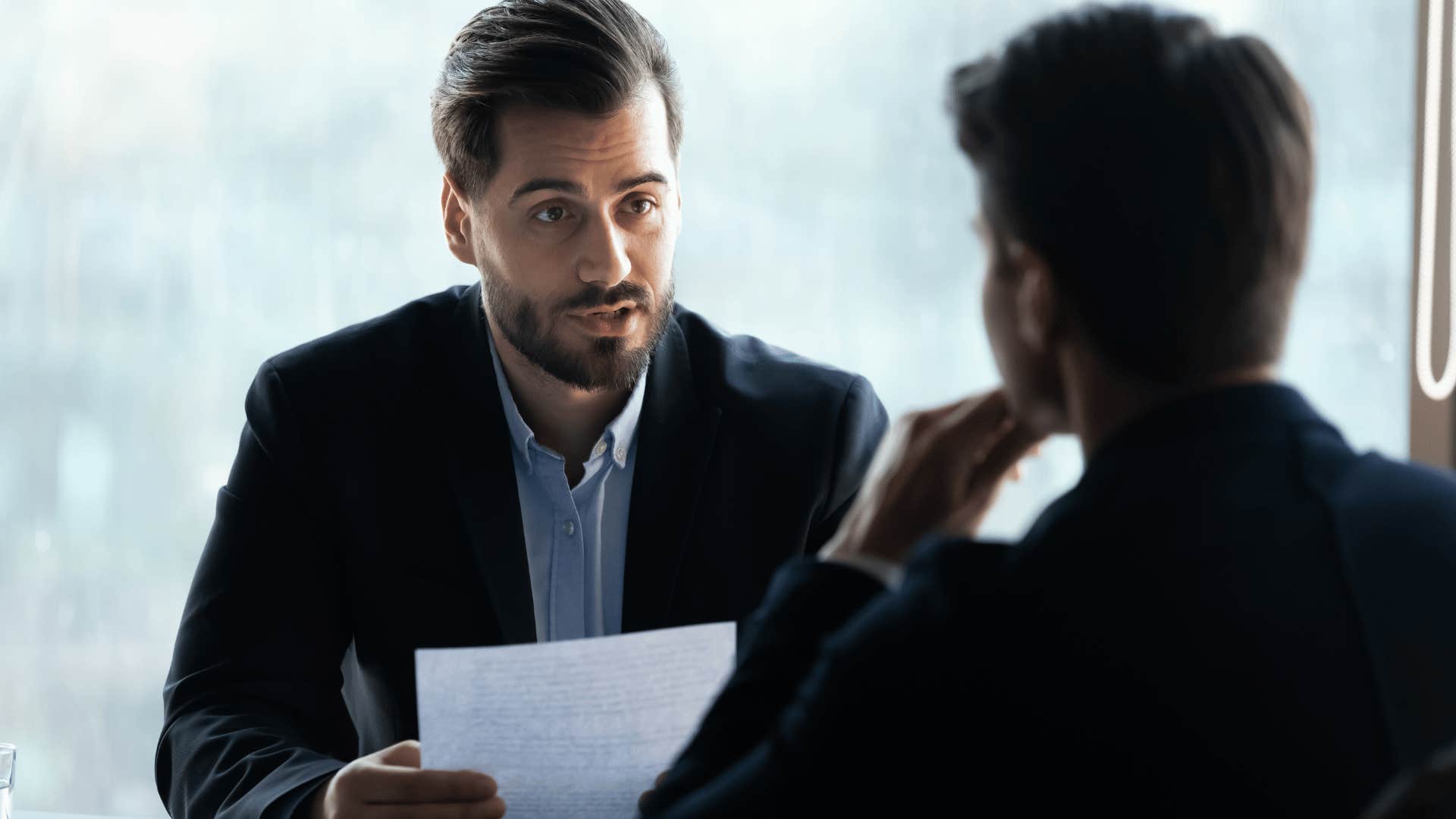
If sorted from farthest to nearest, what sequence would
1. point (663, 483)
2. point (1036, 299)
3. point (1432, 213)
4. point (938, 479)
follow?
1. point (1432, 213)
2. point (663, 483)
3. point (938, 479)
4. point (1036, 299)

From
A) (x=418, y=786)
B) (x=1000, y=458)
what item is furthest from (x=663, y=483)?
(x=1000, y=458)

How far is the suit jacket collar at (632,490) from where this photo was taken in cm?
143

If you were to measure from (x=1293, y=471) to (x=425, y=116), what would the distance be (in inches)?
67.5

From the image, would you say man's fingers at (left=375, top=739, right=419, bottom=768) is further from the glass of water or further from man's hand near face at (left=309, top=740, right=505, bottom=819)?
the glass of water

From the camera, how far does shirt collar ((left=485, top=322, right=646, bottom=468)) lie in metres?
1.53

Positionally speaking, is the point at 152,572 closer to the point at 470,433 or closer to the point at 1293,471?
the point at 470,433

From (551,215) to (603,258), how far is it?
→ 0.31 feet

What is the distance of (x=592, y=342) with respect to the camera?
4.89 ft

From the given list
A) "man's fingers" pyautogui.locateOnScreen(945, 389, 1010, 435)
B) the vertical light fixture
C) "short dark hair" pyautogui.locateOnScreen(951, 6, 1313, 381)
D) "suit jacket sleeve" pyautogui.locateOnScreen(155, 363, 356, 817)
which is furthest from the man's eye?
the vertical light fixture

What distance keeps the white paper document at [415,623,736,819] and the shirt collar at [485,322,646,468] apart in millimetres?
507

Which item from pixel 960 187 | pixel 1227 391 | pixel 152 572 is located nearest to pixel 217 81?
pixel 152 572

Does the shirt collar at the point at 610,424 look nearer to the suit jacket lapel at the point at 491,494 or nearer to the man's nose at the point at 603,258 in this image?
the suit jacket lapel at the point at 491,494

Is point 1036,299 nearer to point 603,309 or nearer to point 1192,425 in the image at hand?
point 1192,425

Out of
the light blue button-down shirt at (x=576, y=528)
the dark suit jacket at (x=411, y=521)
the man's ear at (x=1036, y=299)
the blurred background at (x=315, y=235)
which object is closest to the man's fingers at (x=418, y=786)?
the dark suit jacket at (x=411, y=521)
